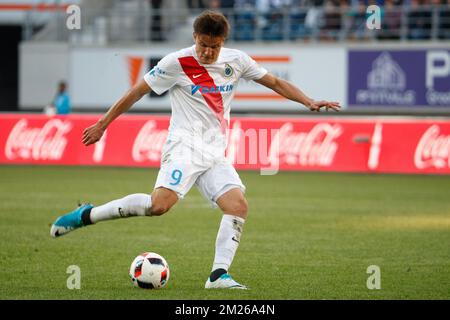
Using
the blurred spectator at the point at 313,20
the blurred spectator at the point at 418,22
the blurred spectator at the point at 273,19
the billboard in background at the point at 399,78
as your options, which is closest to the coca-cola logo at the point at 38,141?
the blurred spectator at the point at 273,19

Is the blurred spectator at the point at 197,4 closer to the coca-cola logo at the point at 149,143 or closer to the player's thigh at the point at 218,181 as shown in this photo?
the coca-cola logo at the point at 149,143

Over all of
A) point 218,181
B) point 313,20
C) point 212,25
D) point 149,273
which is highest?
point 313,20

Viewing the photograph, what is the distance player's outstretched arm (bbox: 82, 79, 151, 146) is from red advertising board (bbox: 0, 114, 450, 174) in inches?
546

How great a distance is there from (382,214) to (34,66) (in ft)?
62.7

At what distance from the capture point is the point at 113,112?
8867 mm

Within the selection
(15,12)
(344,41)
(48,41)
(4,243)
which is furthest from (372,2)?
(4,243)

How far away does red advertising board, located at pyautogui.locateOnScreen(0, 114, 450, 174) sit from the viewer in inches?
930

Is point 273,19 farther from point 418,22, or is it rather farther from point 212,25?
point 212,25

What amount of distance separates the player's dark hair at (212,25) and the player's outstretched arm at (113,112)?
73cm

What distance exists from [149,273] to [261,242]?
13.1ft

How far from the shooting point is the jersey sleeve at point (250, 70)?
30.1 feet

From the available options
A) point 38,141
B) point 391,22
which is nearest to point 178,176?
point 38,141

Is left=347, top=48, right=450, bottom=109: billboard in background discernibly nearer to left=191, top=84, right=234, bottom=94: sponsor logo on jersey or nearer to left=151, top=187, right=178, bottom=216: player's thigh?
left=191, top=84, right=234, bottom=94: sponsor logo on jersey
